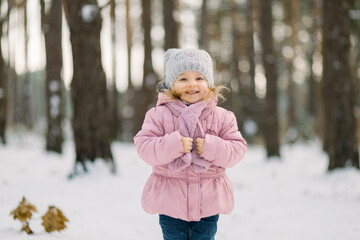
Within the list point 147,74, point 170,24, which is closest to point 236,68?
point 147,74

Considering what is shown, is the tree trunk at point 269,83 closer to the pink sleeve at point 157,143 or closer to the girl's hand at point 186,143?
the pink sleeve at point 157,143

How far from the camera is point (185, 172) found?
239 cm

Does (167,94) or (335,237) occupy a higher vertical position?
(167,94)

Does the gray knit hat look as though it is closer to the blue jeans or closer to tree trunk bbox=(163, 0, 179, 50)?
the blue jeans

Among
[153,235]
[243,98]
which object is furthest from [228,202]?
[243,98]

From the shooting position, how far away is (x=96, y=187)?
631 cm

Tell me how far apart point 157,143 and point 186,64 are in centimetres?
58

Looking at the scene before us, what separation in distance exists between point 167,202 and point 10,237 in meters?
2.04

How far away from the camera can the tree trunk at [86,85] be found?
696cm

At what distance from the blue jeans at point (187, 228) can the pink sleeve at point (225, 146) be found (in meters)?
0.42

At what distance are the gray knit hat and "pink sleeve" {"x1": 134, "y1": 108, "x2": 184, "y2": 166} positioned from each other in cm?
30

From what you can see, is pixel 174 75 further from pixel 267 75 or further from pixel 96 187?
pixel 267 75

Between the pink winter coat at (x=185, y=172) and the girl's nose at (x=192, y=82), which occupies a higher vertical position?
the girl's nose at (x=192, y=82)

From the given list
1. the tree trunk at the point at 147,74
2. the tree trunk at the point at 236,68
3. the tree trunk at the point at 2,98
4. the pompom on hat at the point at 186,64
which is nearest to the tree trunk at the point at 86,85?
the pompom on hat at the point at 186,64
